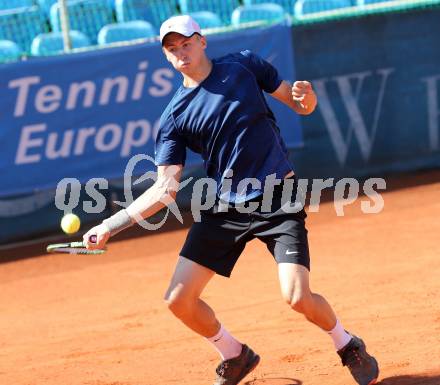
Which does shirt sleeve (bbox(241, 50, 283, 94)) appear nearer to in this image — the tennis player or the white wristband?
the tennis player

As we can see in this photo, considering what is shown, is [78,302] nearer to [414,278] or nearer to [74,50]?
[414,278]

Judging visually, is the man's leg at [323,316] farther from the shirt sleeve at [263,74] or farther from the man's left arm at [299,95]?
the shirt sleeve at [263,74]

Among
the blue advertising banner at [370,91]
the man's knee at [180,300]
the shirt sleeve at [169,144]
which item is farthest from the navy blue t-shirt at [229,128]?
the blue advertising banner at [370,91]

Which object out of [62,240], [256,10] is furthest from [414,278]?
[256,10]

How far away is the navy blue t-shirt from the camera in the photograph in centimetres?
502

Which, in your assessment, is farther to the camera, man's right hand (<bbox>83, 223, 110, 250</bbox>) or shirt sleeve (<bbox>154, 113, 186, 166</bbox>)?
shirt sleeve (<bbox>154, 113, 186, 166</bbox>)

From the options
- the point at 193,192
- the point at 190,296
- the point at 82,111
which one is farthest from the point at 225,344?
the point at 193,192

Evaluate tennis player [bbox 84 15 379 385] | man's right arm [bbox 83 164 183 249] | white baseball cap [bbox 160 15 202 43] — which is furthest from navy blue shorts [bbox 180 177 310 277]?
white baseball cap [bbox 160 15 202 43]

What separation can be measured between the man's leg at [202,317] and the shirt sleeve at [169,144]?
558mm

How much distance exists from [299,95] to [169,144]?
29.3 inches

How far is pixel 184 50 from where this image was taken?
4898mm

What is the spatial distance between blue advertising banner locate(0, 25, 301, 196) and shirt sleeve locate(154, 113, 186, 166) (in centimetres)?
532

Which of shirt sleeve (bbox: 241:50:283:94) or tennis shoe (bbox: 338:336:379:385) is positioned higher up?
shirt sleeve (bbox: 241:50:283:94)

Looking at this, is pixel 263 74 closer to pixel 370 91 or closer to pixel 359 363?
pixel 359 363
